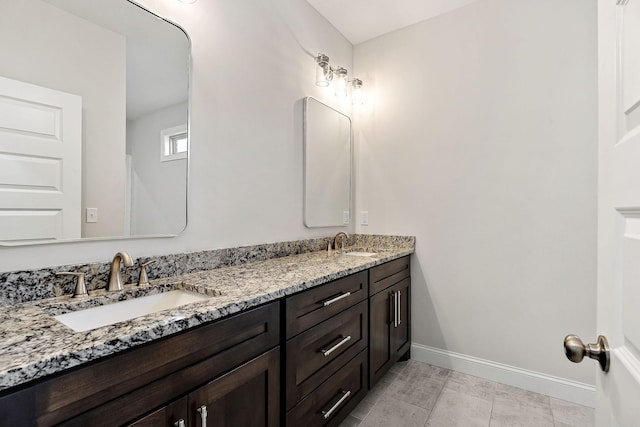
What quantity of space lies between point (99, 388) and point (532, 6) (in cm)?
287

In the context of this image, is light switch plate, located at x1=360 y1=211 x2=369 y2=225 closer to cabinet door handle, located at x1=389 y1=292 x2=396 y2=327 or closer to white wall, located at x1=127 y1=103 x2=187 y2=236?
cabinet door handle, located at x1=389 y1=292 x2=396 y2=327

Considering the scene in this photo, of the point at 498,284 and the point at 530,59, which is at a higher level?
the point at 530,59

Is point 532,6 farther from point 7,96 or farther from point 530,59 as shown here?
point 7,96

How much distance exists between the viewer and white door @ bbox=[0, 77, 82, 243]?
3.19 ft

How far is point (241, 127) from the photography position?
172 cm

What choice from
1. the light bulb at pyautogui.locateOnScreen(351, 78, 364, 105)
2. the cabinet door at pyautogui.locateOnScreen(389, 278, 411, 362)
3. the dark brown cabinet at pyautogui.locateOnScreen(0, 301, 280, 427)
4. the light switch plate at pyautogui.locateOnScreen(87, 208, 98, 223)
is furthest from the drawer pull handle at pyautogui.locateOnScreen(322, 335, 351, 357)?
the light bulb at pyautogui.locateOnScreen(351, 78, 364, 105)

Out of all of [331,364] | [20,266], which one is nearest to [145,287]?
[20,266]

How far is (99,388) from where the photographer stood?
26.6 inches

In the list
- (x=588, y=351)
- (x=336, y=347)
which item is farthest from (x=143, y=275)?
(x=588, y=351)

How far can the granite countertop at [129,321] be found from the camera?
61 cm

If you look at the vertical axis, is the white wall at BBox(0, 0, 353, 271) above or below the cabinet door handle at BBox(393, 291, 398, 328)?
above

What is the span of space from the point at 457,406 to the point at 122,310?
186cm

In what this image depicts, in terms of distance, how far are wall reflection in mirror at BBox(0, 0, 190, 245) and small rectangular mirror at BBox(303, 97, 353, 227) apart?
94 centimetres

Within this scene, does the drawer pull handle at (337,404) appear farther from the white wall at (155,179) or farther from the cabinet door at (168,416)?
the white wall at (155,179)
